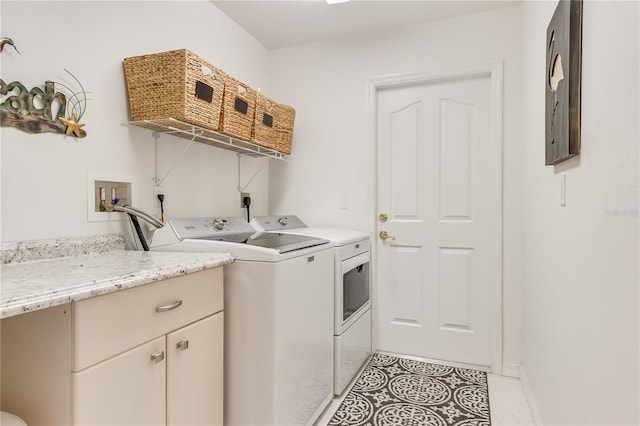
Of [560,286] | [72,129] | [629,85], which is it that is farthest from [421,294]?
[72,129]

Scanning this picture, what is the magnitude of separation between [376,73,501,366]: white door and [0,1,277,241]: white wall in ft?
4.25

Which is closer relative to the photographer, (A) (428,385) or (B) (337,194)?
(A) (428,385)

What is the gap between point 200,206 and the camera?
7.39ft

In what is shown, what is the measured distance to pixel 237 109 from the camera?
2.03m

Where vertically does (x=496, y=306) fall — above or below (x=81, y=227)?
below

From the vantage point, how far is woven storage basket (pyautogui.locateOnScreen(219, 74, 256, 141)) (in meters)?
1.92

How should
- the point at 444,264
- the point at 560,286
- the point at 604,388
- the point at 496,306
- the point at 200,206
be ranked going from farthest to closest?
the point at 444,264, the point at 496,306, the point at 200,206, the point at 560,286, the point at 604,388

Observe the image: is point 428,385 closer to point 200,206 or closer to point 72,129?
point 200,206

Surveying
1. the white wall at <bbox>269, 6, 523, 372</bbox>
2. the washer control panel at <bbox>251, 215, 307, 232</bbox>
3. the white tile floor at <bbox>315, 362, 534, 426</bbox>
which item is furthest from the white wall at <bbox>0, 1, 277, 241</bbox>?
the white tile floor at <bbox>315, 362, 534, 426</bbox>

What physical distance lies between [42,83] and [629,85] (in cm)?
183

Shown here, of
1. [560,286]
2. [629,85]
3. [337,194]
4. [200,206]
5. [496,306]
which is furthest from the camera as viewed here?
[337,194]

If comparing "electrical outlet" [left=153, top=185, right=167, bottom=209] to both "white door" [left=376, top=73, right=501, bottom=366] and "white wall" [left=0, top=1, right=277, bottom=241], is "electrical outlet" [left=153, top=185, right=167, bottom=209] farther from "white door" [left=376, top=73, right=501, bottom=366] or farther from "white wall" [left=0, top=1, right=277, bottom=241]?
"white door" [left=376, top=73, right=501, bottom=366]

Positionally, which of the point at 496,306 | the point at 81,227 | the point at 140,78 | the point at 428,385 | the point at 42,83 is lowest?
the point at 428,385

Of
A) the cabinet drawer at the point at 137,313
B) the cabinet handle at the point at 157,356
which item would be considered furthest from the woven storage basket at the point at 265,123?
the cabinet handle at the point at 157,356
